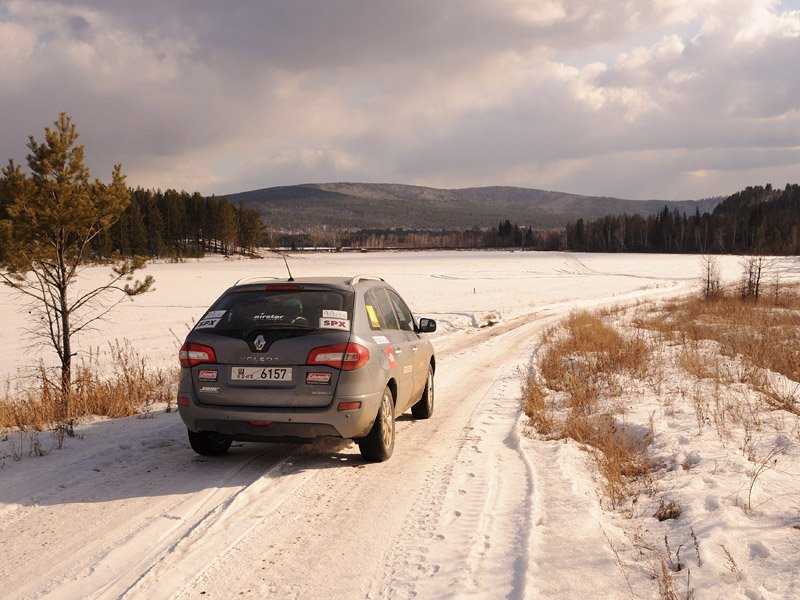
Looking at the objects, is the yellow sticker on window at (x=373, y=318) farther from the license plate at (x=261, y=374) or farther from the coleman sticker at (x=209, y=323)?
the coleman sticker at (x=209, y=323)

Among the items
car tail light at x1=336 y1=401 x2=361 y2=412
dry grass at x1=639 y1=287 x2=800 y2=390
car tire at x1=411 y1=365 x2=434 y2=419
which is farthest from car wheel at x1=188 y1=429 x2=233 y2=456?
dry grass at x1=639 y1=287 x2=800 y2=390

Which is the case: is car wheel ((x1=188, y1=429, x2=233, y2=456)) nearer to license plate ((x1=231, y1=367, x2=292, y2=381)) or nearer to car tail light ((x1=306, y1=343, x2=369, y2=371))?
license plate ((x1=231, y1=367, x2=292, y2=381))

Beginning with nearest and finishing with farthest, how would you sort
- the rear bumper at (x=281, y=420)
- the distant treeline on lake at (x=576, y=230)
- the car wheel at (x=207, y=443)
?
1. the rear bumper at (x=281, y=420)
2. the car wheel at (x=207, y=443)
3. the distant treeline on lake at (x=576, y=230)

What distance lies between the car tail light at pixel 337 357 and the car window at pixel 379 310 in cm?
66

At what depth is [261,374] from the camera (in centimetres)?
555

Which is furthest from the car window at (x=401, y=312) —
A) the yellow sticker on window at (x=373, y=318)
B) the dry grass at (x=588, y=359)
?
the dry grass at (x=588, y=359)

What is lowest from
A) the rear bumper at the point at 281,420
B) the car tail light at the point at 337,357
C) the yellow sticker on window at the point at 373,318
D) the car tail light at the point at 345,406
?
the rear bumper at the point at 281,420

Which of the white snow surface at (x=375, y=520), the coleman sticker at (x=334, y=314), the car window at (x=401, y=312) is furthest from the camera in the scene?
the car window at (x=401, y=312)

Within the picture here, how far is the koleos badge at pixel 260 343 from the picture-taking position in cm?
556

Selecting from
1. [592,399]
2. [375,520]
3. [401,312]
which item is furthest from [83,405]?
[592,399]

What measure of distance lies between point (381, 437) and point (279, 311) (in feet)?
5.27

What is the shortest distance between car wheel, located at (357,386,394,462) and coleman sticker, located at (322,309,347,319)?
89cm

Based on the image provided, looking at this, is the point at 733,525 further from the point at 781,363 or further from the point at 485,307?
the point at 485,307

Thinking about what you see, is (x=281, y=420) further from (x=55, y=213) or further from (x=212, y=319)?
(x=55, y=213)
